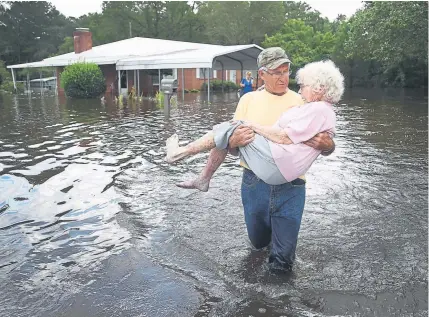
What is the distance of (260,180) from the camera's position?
3.15 meters

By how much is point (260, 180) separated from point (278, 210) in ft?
0.86

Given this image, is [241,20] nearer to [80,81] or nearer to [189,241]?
[80,81]

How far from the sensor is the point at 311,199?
5.55 m

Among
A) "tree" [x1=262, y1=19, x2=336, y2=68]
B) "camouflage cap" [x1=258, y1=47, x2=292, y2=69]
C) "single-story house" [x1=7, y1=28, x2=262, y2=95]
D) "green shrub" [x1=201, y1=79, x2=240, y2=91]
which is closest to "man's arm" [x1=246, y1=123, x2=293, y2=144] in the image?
"camouflage cap" [x1=258, y1=47, x2=292, y2=69]

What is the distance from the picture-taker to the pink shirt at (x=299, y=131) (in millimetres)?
2814

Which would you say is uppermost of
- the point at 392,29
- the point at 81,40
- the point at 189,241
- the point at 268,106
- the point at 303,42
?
the point at 303,42

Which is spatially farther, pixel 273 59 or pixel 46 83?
pixel 46 83

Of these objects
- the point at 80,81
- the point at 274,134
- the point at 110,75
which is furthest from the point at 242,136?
the point at 110,75

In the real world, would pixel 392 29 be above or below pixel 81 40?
below

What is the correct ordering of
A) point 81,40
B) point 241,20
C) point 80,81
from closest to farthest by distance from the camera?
point 80,81 < point 81,40 < point 241,20

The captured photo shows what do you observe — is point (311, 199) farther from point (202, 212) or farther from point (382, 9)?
point (382, 9)

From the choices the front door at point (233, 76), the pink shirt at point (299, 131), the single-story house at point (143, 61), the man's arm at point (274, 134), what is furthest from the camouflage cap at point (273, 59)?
the front door at point (233, 76)

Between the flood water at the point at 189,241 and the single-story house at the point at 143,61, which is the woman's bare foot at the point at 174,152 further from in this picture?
the single-story house at the point at 143,61

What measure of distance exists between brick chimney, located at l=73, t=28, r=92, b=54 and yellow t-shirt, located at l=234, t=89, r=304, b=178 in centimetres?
3440
